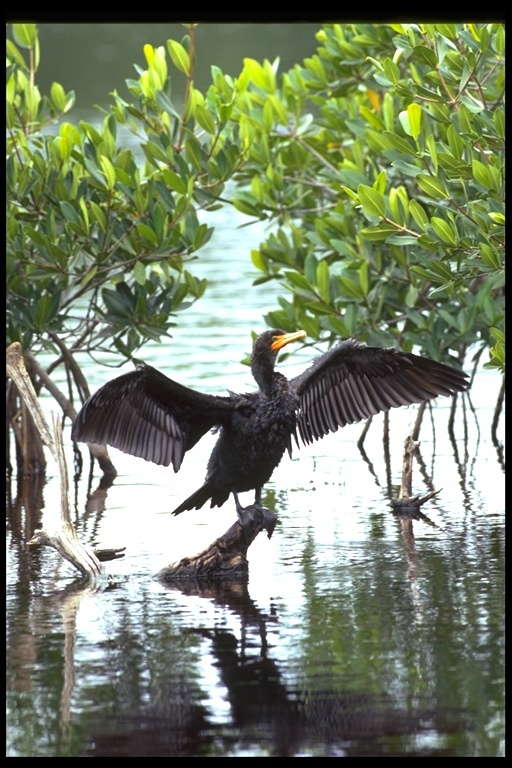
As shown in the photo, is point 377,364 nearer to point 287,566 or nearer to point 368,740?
point 287,566

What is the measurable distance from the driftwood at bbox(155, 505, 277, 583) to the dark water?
0.57ft

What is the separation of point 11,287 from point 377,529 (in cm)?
352

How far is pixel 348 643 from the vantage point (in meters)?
6.59

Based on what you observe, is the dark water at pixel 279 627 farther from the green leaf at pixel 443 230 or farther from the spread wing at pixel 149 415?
the green leaf at pixel 443 230

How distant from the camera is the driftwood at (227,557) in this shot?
7.97 metres

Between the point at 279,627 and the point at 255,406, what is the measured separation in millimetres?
1450

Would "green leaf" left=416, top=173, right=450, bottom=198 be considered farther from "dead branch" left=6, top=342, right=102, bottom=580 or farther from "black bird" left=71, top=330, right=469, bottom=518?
"dead branch" left=6, top=342, right=102, bottom=580

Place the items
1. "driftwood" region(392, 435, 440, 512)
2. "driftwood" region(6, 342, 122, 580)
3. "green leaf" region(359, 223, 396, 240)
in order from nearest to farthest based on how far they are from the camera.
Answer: "driftwood" region(6, 342, 122, 580) → "green leaf" region(359, 223, 396, 240) → "driftwood" region(392, 435, 440, 512)

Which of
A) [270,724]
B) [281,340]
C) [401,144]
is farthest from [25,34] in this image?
[270,724]


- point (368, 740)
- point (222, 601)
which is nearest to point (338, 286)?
point (222, 601)

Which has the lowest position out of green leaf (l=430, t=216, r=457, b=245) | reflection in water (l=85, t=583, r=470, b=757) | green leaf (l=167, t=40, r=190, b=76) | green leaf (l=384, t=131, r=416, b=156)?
reflection in water (l=85, t=583, r=470, b=757)

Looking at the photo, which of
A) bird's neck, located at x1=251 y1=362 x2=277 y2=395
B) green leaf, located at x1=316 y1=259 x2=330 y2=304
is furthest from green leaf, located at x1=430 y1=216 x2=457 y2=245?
green leaf, located at x1=316 y1=259 x2=330 y2=304

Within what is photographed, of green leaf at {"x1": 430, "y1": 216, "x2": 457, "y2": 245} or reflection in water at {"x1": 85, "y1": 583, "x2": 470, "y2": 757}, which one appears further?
green leaf at {"x1": 430, "y1": 216, "x2": 457, "y2": 245}

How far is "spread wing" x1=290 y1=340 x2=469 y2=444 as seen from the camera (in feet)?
27.1
